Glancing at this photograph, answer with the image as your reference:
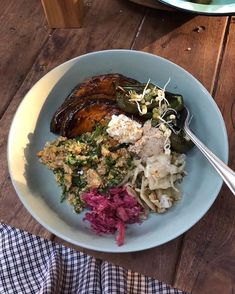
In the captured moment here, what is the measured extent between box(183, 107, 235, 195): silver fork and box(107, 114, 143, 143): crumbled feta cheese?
4.7 inches

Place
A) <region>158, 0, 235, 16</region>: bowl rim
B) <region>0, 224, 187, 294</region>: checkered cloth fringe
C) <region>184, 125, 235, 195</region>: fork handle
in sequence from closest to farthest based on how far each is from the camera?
1. <region>184, 125, 235, 195</region>: fork handle
2. <region>158, 0, 235, 16</region>: bowl rim
3. <region>0, 224, 187, 294</region>: checkered cloth fringe

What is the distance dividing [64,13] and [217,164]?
2.27 feet

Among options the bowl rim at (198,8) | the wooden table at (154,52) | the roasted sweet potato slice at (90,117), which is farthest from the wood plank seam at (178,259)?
the bowl rim at (198,8)

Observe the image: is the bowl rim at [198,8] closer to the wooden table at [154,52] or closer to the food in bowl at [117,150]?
the wooden table at [154,52]

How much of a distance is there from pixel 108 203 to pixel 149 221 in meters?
0.10

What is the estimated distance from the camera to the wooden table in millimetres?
952

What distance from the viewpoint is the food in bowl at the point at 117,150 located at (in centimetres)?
98

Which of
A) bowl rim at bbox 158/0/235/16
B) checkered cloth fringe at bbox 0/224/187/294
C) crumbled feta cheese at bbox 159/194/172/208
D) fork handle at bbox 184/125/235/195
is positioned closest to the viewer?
fork handle at bbox 184/125/235/195

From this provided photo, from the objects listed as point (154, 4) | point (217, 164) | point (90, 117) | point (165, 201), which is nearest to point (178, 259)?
point (165, 201)

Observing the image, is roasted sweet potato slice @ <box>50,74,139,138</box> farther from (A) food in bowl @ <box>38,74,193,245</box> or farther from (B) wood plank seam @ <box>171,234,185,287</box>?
(B) wood plank seam @ <box>171,234,185,287</box>

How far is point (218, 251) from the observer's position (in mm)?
958

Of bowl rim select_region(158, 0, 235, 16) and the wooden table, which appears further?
bowl rim select_region(158, 0, 235, 16)

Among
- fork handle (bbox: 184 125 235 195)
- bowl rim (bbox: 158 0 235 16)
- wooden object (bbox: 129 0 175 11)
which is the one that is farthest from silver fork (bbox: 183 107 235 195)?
wooden object (bbox: 129 0 175 11)

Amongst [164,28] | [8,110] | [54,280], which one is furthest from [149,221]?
[164,28]
